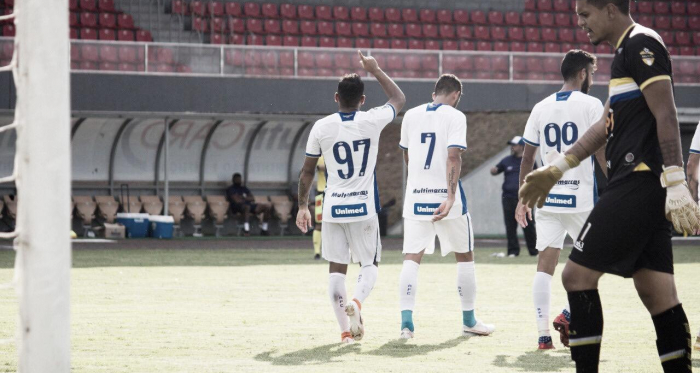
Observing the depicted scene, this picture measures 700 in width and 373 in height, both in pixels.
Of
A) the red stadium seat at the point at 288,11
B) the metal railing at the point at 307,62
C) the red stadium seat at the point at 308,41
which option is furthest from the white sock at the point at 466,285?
the red stadium seat at the point at 288,11

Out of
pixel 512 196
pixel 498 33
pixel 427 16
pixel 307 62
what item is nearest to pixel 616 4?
pixel 512 196

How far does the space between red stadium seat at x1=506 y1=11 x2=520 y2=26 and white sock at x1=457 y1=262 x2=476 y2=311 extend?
22337 millimetres

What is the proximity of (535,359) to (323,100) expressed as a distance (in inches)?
645

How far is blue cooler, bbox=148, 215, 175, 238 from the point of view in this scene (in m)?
23.3

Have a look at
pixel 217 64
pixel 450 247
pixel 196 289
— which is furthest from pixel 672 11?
pixel 450 247

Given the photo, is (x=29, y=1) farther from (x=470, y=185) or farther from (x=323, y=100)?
(x=470, y=185)

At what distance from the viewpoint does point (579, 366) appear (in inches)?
179

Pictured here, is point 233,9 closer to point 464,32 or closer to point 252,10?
point 252,10

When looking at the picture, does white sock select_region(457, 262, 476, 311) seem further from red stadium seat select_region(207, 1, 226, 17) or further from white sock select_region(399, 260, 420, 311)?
red stadium seat select_region(207, 1, 226, 17)

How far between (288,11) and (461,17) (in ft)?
16.1

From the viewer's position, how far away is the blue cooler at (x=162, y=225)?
23.3 meters

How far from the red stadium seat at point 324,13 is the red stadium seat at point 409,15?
205cm

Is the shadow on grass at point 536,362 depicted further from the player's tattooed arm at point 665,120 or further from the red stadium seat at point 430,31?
the red stadium seat at point 430,31

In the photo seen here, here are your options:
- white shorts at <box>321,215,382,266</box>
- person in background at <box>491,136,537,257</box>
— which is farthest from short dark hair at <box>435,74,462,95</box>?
person in background at <box>491,136,537,257</box>
